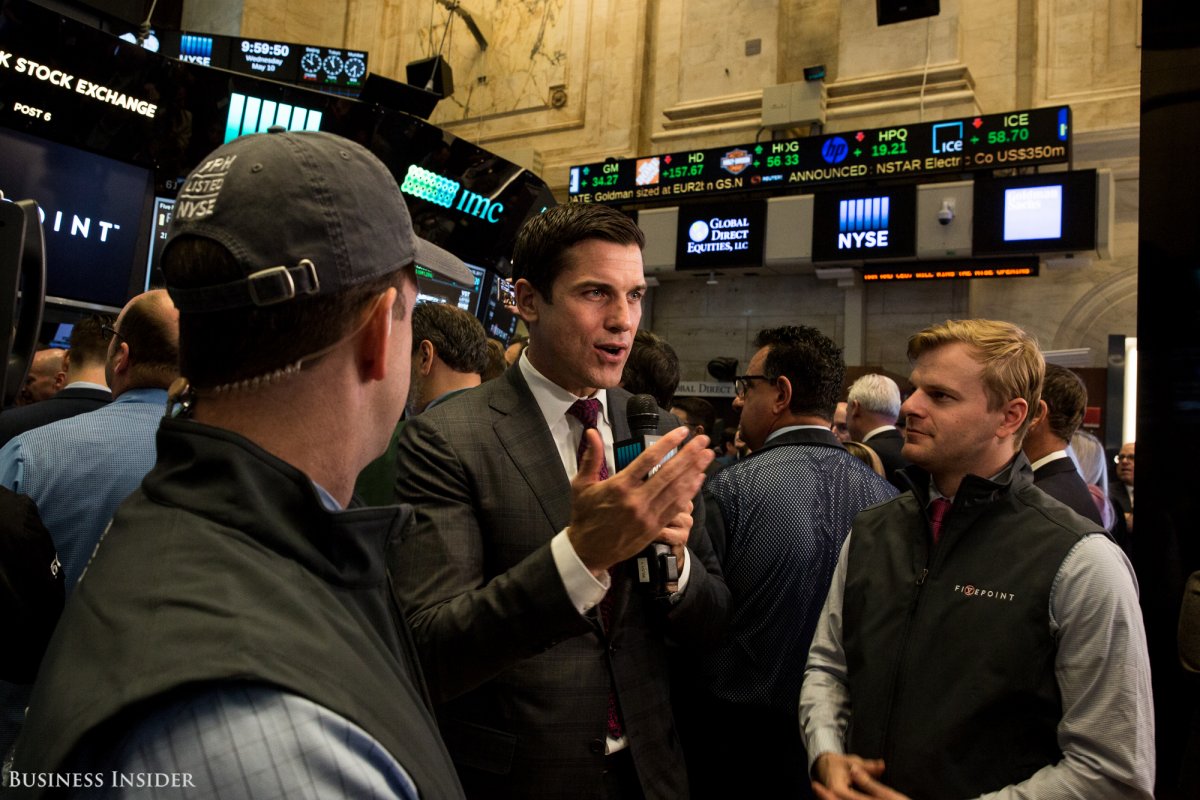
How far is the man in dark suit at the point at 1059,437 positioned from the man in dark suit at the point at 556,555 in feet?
6.50

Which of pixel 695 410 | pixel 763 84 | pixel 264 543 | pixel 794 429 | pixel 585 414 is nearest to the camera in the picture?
pixel 264 543

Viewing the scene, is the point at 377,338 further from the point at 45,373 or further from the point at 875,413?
the point at 45,373

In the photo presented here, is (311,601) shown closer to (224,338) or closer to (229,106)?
(224,338)

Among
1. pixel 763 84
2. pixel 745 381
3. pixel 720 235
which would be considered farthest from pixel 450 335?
pixel 763 84

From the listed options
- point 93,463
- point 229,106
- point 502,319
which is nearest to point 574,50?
point 502,319

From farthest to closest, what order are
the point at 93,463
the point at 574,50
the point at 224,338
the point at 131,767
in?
the point at 574,50
the point at 93,463
the point at 224,338
the point at 131,767

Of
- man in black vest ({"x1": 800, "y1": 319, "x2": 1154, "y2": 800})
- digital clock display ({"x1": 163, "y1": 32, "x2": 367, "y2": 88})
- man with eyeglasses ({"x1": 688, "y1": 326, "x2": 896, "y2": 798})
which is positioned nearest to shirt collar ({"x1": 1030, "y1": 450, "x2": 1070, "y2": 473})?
man with eyeglasses ({"x1": 688, "y1": 326, "x2": 896, "y2": 798})

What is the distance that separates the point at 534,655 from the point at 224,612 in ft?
2.88

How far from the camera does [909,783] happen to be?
71.2 inches

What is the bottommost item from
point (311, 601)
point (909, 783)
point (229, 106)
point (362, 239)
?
point (909, 783)

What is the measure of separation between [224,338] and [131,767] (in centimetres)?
45

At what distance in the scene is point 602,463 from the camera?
1.97 meters

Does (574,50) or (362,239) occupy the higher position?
(574,50)

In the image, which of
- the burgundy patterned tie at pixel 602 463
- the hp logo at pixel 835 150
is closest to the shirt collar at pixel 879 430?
the burgundy patterned tie at pixel 602 463
